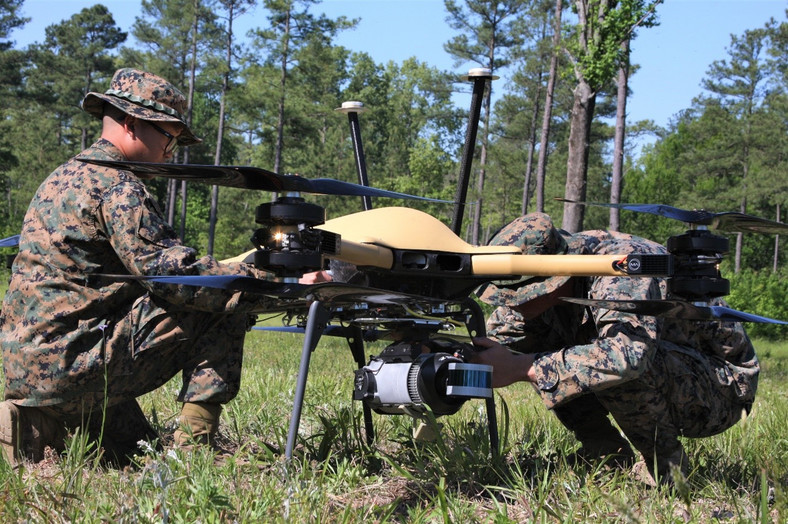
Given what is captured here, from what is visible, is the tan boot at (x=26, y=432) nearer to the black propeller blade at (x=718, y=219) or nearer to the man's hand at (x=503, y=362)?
the man's hand at (x=503, y=362)

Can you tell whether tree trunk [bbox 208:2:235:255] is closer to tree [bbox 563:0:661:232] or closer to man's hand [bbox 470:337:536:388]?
tree [bbox 563:0:661:232]

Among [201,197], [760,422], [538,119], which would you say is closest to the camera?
[760,422]

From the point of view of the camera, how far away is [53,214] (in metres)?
3.78

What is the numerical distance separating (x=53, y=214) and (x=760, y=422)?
4413mm

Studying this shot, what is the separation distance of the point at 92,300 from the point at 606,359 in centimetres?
217

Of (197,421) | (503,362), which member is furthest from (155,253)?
(503,362)

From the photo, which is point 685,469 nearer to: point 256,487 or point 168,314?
point 256,487

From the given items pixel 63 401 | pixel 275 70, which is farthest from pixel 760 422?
pixel 275 70

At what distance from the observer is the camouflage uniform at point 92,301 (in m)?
3.61

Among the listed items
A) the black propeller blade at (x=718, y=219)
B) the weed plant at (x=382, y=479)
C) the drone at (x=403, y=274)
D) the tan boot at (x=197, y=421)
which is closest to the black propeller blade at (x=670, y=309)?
the drone at (x=403, y=274)

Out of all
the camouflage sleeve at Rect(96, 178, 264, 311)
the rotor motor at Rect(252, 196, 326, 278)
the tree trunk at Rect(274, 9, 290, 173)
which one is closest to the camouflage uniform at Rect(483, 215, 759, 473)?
the rotor motor at Rect(252, 196, 326, 278)

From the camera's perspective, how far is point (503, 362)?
11.9ft

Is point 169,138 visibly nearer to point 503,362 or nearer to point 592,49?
point 503,362

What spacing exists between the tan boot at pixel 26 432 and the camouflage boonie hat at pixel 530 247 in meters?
2.03
